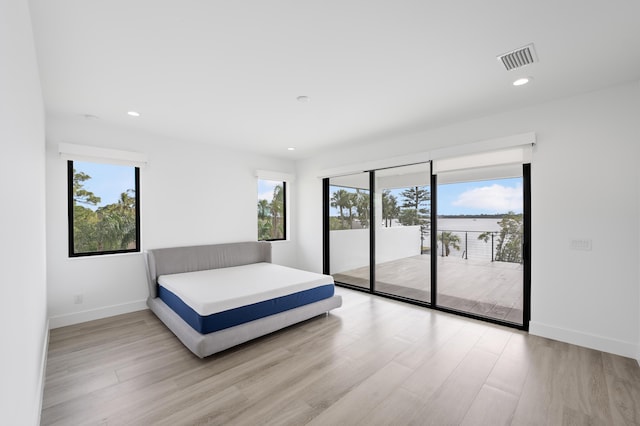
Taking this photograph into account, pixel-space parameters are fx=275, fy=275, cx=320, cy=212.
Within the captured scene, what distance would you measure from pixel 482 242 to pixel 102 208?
514cm

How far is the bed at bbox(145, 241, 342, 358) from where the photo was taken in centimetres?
263

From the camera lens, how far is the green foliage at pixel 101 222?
3533 mm

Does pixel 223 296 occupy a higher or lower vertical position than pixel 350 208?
lower

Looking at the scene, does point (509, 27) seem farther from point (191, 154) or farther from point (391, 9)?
point (191, 154)

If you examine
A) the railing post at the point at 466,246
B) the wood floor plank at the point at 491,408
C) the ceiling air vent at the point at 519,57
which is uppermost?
the ceiling air vent at the point at 519,57

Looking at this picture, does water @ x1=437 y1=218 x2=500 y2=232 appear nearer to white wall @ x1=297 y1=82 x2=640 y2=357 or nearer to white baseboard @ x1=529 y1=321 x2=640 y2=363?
white wall @ x1=297 y1=82 x2=640 y2=357

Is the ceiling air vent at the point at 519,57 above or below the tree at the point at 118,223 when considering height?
above

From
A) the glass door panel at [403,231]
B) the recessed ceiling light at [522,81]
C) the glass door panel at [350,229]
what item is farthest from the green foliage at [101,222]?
the recessed ceiling light at [522,81]

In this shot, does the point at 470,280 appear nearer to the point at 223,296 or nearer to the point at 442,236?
the point at 442,236

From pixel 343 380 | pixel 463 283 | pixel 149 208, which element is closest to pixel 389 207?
pixel 463 283

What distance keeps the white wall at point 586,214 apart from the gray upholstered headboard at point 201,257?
393 centimetres

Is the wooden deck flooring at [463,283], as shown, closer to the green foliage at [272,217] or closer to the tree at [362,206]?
the tree at [362,206]

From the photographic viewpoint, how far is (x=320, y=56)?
2.14 m

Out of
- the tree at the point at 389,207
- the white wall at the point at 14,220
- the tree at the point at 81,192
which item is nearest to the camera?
the white wall at the point at 14,220
